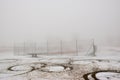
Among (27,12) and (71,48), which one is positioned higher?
(27,12)

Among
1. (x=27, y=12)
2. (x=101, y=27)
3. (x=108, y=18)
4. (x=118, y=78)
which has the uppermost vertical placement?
(x=27, y=12)

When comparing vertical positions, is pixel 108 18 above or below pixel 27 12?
below

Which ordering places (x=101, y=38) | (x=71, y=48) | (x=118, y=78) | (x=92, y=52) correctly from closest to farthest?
(x=118, y=78) → (x=92, y=52) → (x=71, y=48) → (x=101, y=38)

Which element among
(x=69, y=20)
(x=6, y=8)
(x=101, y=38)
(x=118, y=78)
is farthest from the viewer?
(x=69, y=20)

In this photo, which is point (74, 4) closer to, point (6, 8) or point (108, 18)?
point (108, 18)

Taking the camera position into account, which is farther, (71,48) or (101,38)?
(101,38)

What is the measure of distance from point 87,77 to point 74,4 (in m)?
14.5

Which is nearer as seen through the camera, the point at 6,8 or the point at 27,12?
the point at 6,8

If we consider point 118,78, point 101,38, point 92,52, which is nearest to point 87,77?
point 118,78

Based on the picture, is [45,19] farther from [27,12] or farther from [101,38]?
[101,38]

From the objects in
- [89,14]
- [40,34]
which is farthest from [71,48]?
[89,14]

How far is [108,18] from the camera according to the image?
17.8m

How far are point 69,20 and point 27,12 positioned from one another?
548cm

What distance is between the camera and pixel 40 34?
56.7 feet
